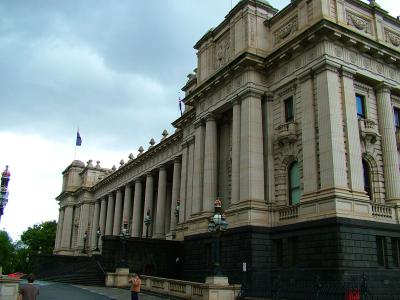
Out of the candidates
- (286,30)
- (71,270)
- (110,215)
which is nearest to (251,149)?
(286,30)

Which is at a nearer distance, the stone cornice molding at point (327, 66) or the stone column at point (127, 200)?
the stone cornice molding at point (327, 66)

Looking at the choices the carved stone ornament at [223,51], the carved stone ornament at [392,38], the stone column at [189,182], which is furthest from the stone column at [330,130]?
the stone column at [189,182]

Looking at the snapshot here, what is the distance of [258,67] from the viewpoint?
34469mm

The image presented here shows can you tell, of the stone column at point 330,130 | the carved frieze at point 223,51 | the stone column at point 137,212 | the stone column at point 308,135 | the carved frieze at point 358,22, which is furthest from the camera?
the stone column at point 137,212

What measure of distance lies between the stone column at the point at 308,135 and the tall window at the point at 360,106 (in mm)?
3659

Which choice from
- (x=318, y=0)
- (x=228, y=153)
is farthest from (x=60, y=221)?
(x=318, y=0)

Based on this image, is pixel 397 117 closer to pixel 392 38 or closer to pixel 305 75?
pixel 392 38

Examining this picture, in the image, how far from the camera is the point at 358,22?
1264 inches

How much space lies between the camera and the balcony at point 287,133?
31125mm

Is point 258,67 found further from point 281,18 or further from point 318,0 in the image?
point 318,0

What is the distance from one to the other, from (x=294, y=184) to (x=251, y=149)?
3.93 meters

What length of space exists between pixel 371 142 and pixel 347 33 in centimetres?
732

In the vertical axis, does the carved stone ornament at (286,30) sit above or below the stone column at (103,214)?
above

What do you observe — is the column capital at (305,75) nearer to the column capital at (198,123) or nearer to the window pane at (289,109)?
the window pane at (289,109)
